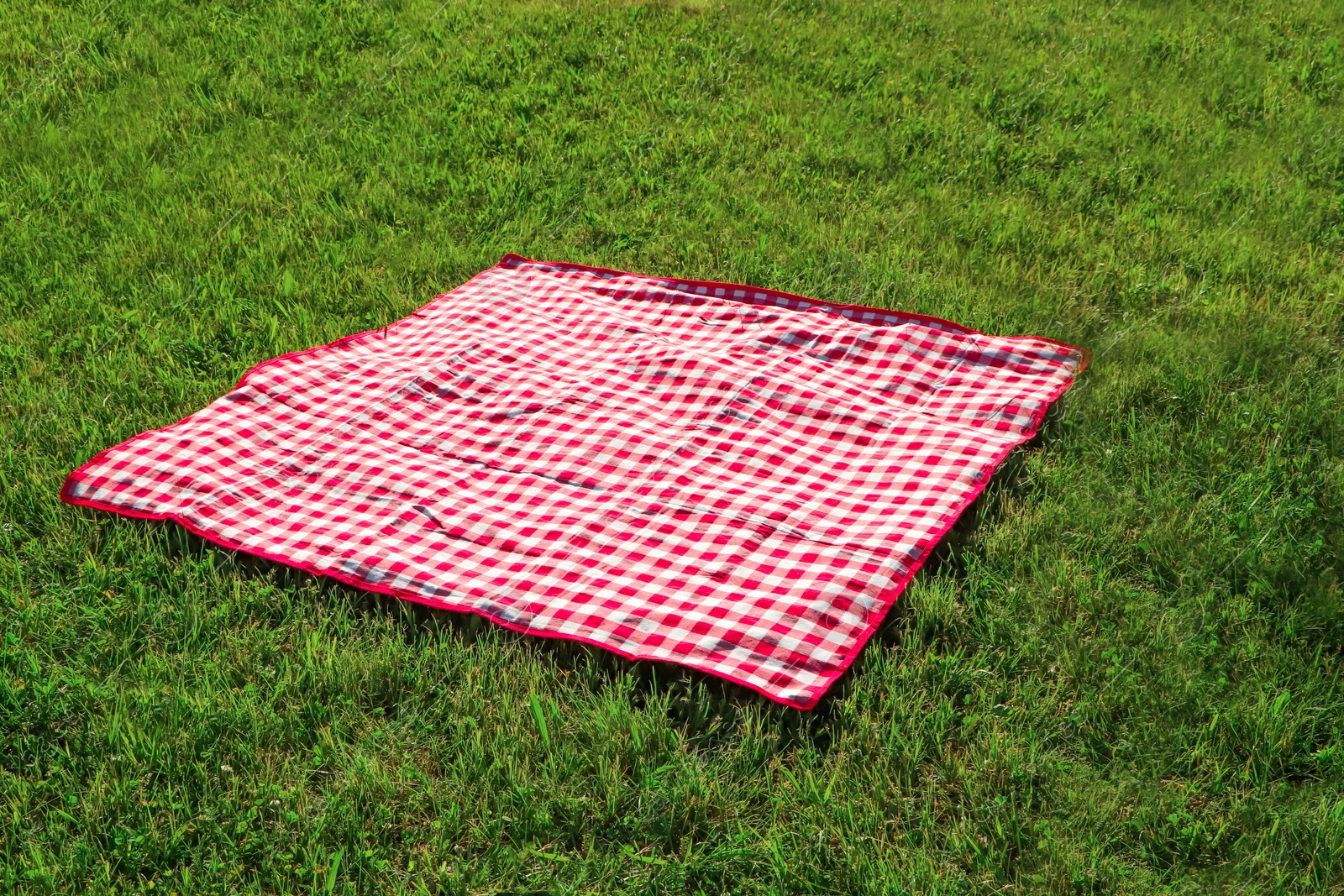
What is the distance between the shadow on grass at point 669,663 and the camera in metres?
2.67

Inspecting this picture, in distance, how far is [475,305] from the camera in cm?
470

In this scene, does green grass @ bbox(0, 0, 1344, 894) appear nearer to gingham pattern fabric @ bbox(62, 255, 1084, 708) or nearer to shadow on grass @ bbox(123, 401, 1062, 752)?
shadow on grass @ bbox(123, 401, 1062, 752)

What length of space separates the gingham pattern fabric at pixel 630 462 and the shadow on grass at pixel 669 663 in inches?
1.6

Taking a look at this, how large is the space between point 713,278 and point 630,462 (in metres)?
1.58

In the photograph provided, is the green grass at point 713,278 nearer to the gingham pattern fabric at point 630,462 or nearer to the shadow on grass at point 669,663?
the shadow on grass at point 669,663

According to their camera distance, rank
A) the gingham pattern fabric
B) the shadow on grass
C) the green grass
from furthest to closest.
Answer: the gingham pattern fabric → the shadow on grass → the green grass

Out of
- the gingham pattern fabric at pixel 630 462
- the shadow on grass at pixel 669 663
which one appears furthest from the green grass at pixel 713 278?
the gingham pattern fabric at pixel 630 462

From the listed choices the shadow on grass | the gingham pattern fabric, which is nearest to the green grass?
the shadow on grass

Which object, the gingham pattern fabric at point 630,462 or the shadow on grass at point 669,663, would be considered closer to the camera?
the shadow on grass at point 669,663

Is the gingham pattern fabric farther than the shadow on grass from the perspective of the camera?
Yes

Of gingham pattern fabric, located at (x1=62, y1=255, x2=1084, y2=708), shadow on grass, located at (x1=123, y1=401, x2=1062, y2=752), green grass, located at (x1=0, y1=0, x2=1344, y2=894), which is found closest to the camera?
green grass, located at (x1=0, y1=0, x2=1344, y2=894)

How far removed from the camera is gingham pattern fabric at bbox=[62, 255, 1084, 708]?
3006mm

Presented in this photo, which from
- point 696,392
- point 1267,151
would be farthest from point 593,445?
point 1267,151

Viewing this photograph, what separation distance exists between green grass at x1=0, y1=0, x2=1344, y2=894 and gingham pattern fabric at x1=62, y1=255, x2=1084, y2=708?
0.12 m
